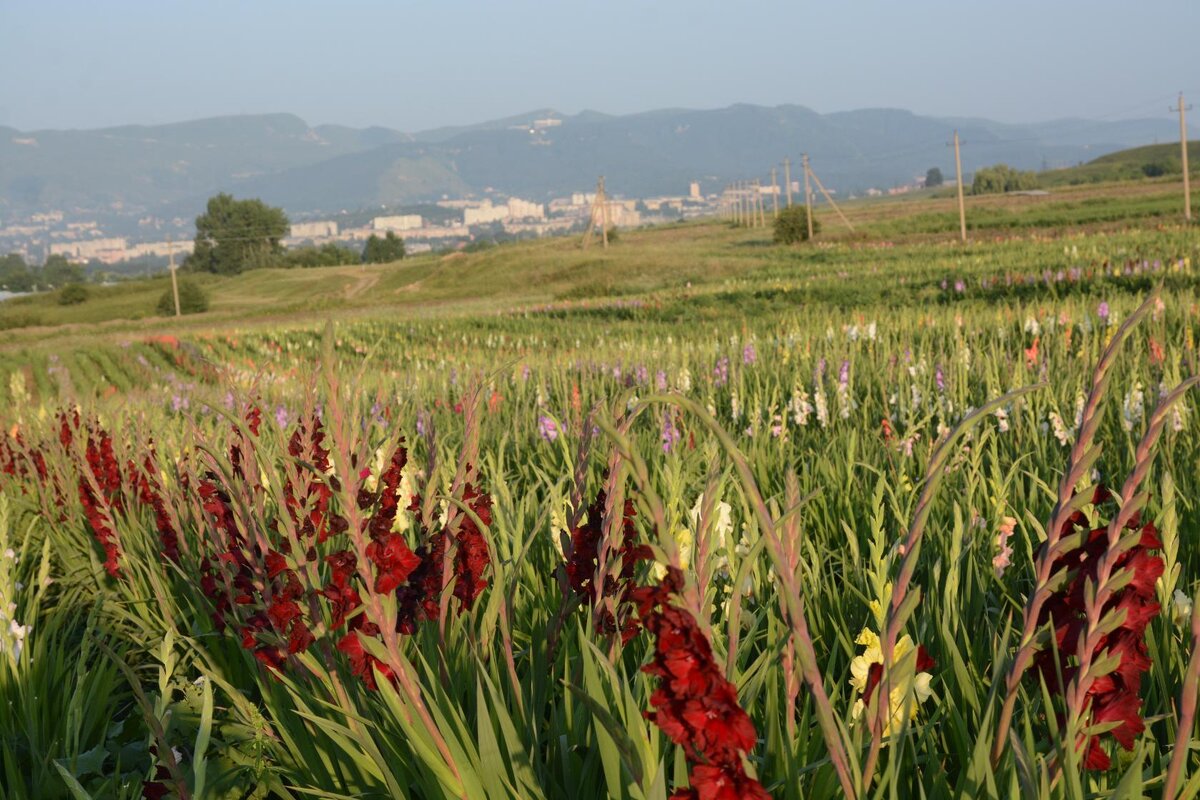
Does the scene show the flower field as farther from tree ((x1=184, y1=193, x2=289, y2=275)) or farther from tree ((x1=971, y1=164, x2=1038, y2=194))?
tree ((x1=971, y1=164, x2=1038, y2=194))

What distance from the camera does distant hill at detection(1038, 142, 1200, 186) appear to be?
109 meters

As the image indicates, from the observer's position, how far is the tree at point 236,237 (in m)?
130

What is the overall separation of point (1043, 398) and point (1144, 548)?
3.57 m

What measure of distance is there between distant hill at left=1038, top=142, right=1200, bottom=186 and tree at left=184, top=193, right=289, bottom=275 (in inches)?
4015

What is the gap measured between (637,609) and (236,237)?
467ft

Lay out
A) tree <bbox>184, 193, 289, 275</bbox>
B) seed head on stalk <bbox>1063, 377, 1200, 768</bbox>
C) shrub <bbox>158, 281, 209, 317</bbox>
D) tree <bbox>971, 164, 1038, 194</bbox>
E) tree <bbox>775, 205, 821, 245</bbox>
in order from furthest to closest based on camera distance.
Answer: tree <bbox>971, 164, 1038, 194</bbox> → tree <bbox>184, 193, 289, 275</bbox> → shrub <bbox>158, 281, 209, 317</bbox> → tree <bbox>775, 205, 821, 245</bbox> → seed head on stalk <bbox>1063, 377, 1200, 768</bbox>


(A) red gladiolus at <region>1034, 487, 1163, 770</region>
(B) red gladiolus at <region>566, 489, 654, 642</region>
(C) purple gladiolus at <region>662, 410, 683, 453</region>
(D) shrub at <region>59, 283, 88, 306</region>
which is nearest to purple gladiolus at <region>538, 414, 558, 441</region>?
(C) purple gladiolus at <region>662, 410, 683, 453</region>

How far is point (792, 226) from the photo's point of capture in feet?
212

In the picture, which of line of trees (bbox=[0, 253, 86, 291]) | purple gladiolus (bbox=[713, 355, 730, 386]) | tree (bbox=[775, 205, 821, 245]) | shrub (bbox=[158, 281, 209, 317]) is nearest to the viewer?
purple gladiolus (bbox=[713, 355, 730, 386])

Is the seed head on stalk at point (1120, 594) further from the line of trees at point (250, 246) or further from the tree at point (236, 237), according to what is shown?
the tree at point (236, 237)

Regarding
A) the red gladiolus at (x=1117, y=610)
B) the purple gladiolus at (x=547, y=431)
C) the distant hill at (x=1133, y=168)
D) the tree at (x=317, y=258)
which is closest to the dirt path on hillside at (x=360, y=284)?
the tree at (x=317, y=258)

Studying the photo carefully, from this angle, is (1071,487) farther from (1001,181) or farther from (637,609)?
(1001,181)

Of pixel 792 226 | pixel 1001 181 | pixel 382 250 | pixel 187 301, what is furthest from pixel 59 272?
pixel 1001 181

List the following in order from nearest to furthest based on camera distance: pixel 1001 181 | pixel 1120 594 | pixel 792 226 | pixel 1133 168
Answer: pixel 1120 594 < pixel 792 226 < pixel 1133 168 < pixel 1001 181
